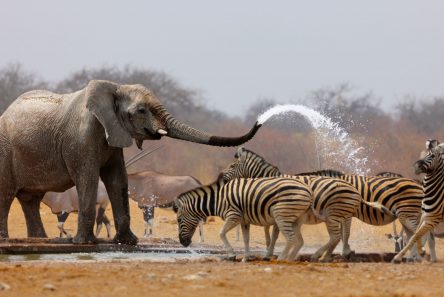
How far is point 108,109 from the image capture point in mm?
14578

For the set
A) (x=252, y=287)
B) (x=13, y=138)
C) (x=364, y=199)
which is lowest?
(x=252, y=287)

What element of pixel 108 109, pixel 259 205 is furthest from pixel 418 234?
pixel 108 109

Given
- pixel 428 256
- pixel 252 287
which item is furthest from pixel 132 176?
pixel 252 287

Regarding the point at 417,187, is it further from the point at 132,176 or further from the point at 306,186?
the point at 132,176

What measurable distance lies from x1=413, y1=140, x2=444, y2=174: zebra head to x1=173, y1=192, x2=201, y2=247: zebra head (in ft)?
8.60

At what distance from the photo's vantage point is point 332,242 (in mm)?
12273

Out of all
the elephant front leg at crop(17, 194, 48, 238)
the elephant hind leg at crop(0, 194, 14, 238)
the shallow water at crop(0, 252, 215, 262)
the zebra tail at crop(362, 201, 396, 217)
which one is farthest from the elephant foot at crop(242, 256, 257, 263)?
the elephant front leg at crop(17, 194, 48, 238)

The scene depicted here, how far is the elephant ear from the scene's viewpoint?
563 inches

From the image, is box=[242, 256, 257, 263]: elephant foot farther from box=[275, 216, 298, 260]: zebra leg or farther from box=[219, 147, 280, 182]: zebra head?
box=[219, 147, 280, 182]: zebra head

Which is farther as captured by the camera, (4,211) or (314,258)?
(4,211)

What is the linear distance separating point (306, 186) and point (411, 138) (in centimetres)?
2750

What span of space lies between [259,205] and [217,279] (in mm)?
3052

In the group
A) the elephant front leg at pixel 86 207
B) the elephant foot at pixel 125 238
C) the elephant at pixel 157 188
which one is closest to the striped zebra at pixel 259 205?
the elephant front leg at pixel 86 207

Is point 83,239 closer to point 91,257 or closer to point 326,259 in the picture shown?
point 91,257
